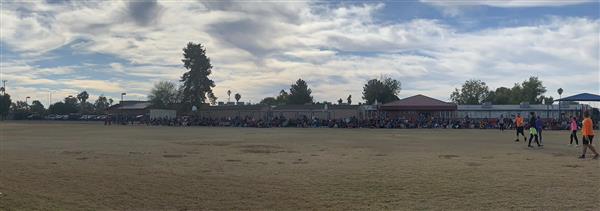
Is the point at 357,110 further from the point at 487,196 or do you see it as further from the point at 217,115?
the point at 487,196

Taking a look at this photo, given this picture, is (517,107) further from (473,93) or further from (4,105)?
(4,105)

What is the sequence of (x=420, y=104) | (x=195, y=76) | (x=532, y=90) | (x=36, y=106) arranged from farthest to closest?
(x=36, y=106) → (x=532, y=90) → (x=195, y=76) → (x=420, y=104)

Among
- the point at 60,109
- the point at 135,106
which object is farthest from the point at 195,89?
the point at 60,109

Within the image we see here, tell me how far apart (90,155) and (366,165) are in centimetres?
923

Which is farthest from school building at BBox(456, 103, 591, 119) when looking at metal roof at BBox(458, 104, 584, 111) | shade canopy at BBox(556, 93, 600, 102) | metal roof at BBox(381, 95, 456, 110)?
shade canopy at BBox(556, 93, 600, 102)

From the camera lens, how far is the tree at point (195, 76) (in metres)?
88.8

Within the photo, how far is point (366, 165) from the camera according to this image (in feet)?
44.2

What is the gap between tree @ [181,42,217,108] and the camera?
88.8 meters

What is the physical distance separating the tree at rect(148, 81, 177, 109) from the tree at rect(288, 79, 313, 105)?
87.9ft

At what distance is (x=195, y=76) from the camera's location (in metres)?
89.2

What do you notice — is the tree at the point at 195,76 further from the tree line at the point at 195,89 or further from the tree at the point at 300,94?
the tree at the point at 300,94

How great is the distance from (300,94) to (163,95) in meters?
29.9

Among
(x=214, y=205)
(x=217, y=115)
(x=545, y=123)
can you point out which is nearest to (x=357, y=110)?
(x=217, y=115)

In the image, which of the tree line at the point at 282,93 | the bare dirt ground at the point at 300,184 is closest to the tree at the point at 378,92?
the tree line at the point at 282,93
